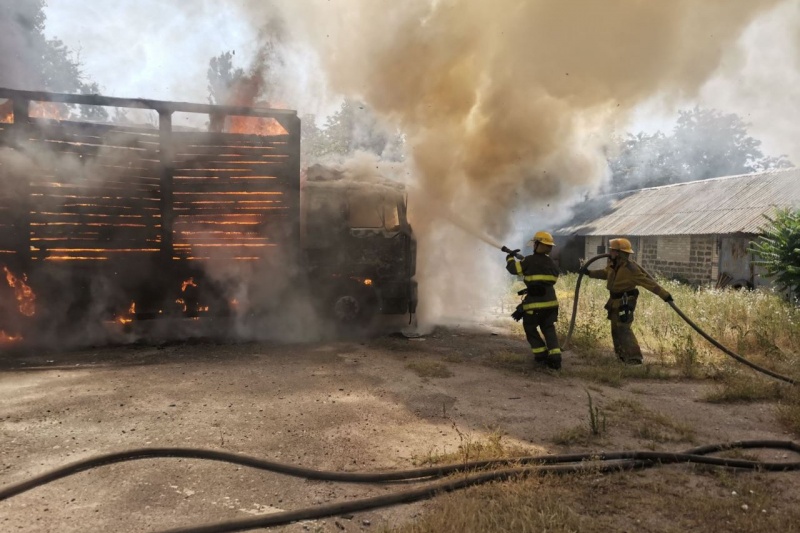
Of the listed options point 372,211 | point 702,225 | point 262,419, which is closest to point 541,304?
point 372,211

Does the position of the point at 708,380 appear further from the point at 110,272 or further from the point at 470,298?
the point at 110,272

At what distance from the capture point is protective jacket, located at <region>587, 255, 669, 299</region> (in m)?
7.27

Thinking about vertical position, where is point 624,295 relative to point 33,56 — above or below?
below

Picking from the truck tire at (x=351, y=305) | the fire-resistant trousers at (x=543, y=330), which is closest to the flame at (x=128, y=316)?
the truck tire at (x=351, y=305)

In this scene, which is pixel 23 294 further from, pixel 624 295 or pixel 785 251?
pixel 785 251

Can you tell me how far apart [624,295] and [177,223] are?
7.15 meters

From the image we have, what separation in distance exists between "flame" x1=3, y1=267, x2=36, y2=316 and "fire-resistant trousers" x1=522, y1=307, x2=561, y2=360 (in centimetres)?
747

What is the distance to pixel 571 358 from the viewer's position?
7.65 m

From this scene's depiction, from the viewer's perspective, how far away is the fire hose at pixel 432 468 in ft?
10.0

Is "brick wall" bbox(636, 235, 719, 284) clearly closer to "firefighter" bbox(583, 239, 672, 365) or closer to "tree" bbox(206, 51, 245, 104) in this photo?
"firefighter" bbox(583, 239, 672, 365)

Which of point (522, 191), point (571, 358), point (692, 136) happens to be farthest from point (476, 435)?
point (692, 136)

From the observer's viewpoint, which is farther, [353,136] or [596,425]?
[353,136]

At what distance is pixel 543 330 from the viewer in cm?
695

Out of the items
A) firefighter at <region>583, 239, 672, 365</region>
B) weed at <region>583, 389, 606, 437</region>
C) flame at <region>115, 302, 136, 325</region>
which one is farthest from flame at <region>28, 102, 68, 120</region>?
firefighter at <region>583, 239, 672, 365</region>
